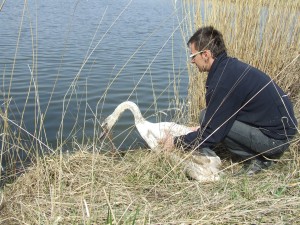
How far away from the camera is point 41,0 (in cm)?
1556

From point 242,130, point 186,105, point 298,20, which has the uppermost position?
point 298,20

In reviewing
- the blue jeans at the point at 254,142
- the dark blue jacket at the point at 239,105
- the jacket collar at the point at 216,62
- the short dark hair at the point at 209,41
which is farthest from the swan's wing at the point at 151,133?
the short dark hair at the point at 209,41

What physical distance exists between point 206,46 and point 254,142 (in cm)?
94

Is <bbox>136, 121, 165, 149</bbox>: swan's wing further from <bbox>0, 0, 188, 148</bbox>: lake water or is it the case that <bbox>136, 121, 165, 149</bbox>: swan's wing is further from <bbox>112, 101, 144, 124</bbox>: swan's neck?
<bbox>0, 0, 188, 148</bbox>: lake water

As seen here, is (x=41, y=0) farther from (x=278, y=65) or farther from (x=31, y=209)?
(x=31, y=209)

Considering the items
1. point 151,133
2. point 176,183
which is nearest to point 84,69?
point 151,133

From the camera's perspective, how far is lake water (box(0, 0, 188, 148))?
5133 millimetres

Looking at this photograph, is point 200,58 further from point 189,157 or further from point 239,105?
point 189,157

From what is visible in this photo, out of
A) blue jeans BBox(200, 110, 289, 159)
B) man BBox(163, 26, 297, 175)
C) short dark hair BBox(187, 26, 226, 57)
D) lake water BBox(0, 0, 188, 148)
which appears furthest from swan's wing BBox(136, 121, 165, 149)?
short dark hair BBox(187, 26, 226, 57)

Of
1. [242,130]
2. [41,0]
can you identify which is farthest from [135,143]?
[41,0]

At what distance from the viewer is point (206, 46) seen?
3416mm

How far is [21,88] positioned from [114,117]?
10.4 feet

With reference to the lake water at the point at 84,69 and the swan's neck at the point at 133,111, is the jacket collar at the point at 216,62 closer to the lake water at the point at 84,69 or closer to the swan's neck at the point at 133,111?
the lake water at the point at 84,69

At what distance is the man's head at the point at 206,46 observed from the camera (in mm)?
3438
